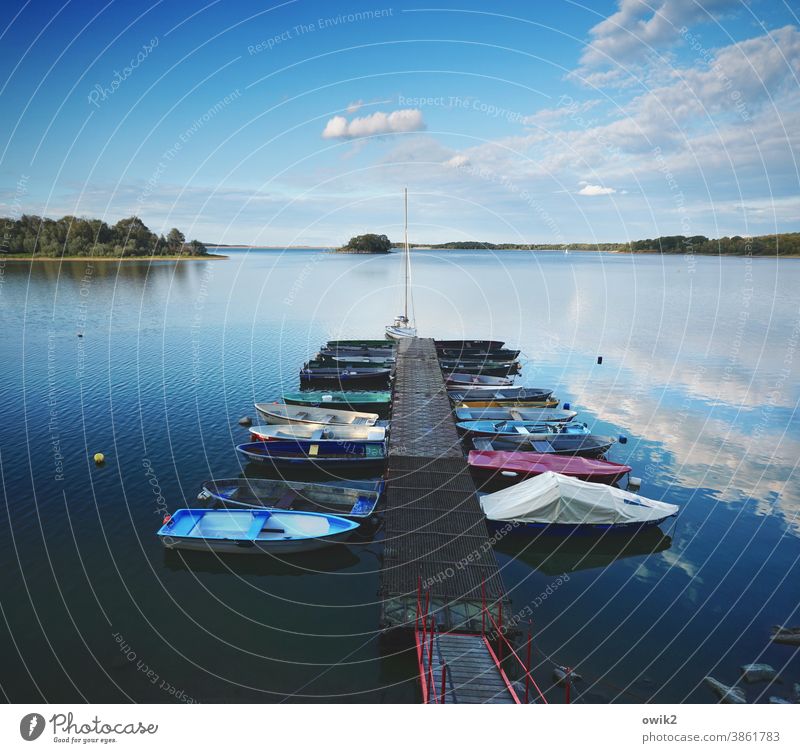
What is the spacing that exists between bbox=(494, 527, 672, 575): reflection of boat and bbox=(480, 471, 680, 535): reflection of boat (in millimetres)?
651

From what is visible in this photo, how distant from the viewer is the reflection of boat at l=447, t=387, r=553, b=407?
46.2 m

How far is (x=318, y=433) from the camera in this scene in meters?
36.9

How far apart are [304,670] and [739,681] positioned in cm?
1685

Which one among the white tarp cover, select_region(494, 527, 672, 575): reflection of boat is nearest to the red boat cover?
the white tarp cover

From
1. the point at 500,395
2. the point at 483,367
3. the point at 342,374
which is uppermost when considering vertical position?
the point at 483,367

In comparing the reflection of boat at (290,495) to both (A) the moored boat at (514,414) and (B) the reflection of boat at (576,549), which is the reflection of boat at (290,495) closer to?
(B) the reflection of boat at (576,549)

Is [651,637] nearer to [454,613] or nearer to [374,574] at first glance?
[454,613]

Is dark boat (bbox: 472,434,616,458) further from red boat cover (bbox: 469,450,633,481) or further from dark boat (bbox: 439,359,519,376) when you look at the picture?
dark boat (bbox: 439,359,519,376)

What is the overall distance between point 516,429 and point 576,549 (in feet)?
41.9

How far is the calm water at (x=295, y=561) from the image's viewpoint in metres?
19.1

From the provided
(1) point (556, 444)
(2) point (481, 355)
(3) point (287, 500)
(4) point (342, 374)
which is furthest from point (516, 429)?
(2) point (481, 355)

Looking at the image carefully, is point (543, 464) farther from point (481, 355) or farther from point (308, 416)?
point (481, 355)

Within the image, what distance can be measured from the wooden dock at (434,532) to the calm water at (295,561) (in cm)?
164
